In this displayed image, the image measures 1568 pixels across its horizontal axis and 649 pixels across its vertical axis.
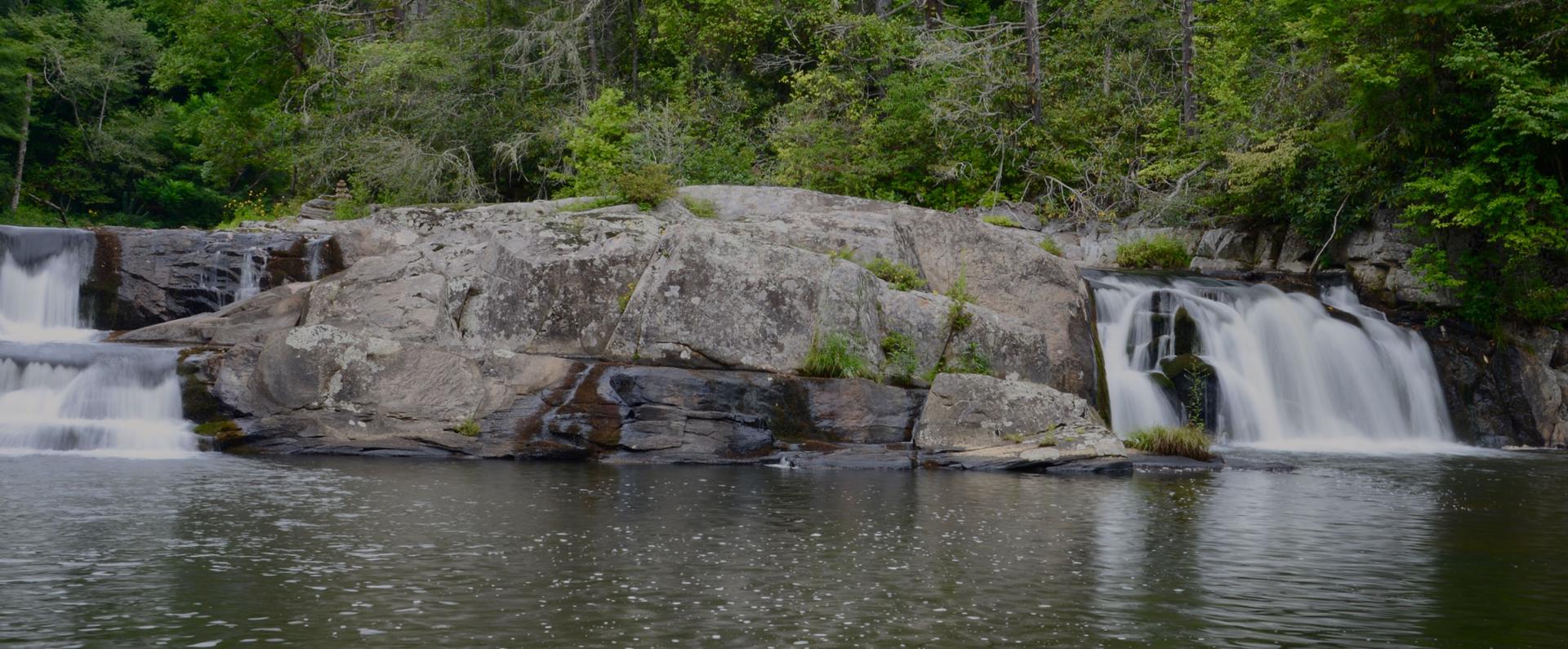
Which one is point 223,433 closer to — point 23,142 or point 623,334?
point 623,334

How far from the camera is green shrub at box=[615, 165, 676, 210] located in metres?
22.4

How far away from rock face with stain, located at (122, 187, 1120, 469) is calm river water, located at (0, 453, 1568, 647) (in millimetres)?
2125

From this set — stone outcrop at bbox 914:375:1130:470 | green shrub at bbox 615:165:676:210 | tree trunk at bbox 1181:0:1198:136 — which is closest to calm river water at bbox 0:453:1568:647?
stone outcrop at bbox 914:375:1130:470

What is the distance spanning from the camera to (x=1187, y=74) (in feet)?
101

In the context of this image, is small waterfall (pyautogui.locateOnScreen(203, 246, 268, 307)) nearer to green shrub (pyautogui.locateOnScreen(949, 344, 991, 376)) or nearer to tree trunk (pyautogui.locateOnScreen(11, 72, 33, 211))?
green shrub (pyautogui.locateOnScreen(949, 344, 991, 376))

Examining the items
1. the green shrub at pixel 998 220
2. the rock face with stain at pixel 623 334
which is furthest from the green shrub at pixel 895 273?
the green shrub at pixel 998 220

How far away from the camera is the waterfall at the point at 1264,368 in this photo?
20922 mm

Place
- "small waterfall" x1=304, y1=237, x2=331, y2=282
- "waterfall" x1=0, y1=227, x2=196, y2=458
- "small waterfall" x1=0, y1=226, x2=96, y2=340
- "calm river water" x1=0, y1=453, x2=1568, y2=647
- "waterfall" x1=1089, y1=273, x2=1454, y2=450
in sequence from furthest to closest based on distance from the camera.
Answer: "small waterfall" x1=304, y1=237, x2=331, y2=282
"waterfall" x1=1089, y1=273, x2=1454, y2=450
"small waterfall" x1=0, y1=226, x2=96, y2=340
"waterfall" x1=0, y1=227, x2=196, y2=458
"calm river water" x1=0, y1=453, x2=1568, y2=647

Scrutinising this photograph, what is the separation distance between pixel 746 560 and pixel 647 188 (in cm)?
1388

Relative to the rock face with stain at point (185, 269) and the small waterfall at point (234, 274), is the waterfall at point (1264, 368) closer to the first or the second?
the rock face with stain at point (185, 269)

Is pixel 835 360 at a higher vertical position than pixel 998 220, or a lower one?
lower

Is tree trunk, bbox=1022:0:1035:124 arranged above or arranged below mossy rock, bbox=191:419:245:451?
above

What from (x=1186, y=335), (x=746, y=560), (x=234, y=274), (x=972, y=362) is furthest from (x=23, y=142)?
(x=746, y=560)

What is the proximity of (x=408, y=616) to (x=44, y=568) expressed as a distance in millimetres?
3016
